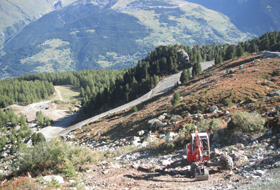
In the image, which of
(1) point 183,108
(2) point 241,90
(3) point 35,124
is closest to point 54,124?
(3) point 35,124

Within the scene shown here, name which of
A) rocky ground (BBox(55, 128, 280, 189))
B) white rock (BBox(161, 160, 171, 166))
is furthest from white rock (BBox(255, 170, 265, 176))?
white rock (BBox(161, 160, 171, 166))

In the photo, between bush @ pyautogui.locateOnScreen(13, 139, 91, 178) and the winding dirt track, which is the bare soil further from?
the winding dirt track

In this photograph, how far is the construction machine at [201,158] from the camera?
1027 centimetres

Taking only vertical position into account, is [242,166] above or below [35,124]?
above

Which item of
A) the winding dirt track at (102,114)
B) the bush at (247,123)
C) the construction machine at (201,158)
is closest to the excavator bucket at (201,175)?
the construction machine at (201,158)

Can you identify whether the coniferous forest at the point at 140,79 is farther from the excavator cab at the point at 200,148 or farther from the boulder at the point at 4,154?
the excavator cab at the point at 200,148

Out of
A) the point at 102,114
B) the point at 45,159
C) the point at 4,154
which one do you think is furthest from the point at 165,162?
the point at 4,154

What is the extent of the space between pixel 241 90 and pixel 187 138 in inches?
596

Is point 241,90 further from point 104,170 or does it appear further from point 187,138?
point 104,170

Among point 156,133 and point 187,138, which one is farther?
point 156,133

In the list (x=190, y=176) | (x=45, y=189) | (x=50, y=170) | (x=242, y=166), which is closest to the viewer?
(x=45, y=189)

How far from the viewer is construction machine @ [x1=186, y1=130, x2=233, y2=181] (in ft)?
33.7

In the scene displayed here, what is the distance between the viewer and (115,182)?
11.6m

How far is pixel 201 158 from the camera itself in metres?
10.4
